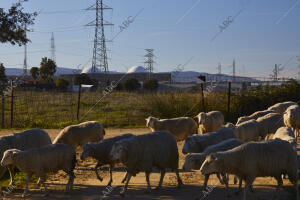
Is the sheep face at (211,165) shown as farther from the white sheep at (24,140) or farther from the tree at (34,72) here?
the tree at (34,72)

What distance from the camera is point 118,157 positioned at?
7590mm

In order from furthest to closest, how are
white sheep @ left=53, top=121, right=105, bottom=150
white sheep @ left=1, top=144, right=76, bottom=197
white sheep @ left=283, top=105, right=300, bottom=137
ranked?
white sheep @ left=283, top=105, right=300, bottom=137, white sheep @ left=53, top=121, right=105, bottom=150, white sheep @ left=1, top=144, right=76, bottom=197

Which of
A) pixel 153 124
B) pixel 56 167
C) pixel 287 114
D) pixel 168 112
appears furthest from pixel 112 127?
pixel 56 167

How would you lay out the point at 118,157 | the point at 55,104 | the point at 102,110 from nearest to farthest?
the point at 118,157 < the point at 55,104 < the point at 102,110

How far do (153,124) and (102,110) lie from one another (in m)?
9.37

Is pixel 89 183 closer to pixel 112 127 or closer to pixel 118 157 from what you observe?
pixel 118 157

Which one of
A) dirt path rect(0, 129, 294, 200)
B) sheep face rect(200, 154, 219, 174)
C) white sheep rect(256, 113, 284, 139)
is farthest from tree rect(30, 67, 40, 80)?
sheep face rect(200, 154, 219, 174)

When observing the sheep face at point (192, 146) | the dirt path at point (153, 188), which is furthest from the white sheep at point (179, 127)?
the sheep face at point (192, 146)

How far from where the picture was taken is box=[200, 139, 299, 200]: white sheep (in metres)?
6.81

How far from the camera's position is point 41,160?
308 inches

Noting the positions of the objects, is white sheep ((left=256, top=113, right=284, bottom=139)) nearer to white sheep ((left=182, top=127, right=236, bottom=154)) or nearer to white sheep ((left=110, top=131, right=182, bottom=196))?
white sheep ((left=182, top=127, right=236, bottom=154))

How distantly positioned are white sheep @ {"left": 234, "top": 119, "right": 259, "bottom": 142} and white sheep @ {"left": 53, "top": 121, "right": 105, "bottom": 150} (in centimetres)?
423

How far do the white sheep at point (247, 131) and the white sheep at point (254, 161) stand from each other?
3851 mm

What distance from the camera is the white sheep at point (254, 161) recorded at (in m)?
6.81
